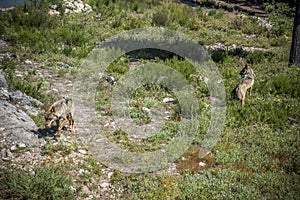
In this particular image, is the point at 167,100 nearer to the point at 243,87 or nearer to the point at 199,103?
the point at 199,103

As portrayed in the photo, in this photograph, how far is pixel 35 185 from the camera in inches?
250

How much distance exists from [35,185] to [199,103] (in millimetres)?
5657

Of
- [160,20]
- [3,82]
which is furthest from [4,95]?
[160,20]

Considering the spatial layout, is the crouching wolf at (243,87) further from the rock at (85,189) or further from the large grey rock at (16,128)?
the large grey rock at (16,128)

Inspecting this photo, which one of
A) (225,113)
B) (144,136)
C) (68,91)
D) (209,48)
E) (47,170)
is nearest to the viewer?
(47,170)

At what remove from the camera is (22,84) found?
10.4 m

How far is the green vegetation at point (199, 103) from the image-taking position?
272 inches

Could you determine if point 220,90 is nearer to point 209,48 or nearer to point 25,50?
point 209,48

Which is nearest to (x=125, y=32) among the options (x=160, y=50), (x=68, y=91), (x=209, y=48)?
(x=160, y=50)

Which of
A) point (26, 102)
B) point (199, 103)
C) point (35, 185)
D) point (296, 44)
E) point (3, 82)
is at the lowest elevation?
point (35, 185)

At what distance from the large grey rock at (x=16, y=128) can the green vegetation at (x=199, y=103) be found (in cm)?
40

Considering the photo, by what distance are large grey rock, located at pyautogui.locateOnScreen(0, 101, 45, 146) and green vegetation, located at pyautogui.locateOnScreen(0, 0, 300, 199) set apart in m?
0.40

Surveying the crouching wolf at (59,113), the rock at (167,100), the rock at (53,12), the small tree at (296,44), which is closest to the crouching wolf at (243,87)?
the rock at (167,100)

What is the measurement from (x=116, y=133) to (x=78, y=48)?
6859mm
